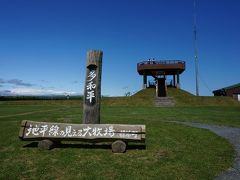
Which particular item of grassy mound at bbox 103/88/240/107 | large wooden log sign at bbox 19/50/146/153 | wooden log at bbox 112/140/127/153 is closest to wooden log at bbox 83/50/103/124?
large wooden log sign at bbox 19/50/146/153

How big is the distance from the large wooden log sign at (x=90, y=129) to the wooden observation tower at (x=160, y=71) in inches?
1417

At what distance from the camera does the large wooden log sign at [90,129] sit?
9.58 meters

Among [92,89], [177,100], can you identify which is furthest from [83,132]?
[177,100]

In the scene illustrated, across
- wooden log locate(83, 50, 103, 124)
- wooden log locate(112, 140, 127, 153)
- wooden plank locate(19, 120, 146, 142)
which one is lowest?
wooden log locate(112, 140, 127, 153)

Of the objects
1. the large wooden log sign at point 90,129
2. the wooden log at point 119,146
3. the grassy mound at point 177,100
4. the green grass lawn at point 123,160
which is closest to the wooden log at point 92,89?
the large wooden log sign at point 90,129

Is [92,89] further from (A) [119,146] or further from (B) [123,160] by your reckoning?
(B) [123,160]

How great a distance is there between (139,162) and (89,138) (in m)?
2.21

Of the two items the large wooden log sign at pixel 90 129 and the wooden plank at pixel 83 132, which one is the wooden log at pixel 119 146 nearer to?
the large wooden log sign at pixel 90 129

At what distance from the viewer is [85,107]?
10.8 m

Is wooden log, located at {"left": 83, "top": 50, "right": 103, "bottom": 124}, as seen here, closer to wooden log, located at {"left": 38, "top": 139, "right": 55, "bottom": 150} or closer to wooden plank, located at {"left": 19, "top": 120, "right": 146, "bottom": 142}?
wooden plank, located at {"left": 19, "top": 120, "right": 146, "bottom": 142}

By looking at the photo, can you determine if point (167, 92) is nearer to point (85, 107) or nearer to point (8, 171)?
point (85, 107)

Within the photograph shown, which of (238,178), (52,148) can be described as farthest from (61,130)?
(238,178)

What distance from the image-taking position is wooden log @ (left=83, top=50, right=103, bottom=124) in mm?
10680

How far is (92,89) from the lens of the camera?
35.3 ft
